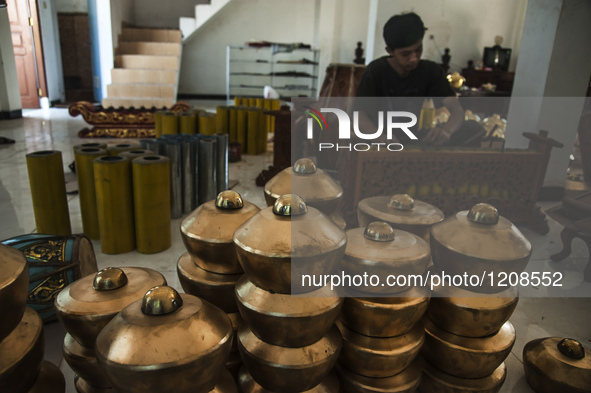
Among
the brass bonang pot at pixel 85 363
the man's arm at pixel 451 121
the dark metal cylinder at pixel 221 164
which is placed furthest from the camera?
the dark metal cylinder at pixel 221 164

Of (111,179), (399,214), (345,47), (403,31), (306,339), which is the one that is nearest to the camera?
(306,339)

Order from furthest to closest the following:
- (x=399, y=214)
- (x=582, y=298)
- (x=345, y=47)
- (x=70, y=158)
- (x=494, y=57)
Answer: (x=494, y=57) < (x=345, y=47) < (x=70, y=158) < (x=582, y=298) < (x=399, y=214)

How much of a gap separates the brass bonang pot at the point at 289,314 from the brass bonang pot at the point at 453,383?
1.24 ft

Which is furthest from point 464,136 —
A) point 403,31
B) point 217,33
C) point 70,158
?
point 217,33

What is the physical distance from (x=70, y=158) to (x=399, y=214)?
11.9 ft

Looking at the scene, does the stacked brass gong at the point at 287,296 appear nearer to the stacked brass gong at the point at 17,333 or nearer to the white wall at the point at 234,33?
the stacked brass gong at the point at 17,333

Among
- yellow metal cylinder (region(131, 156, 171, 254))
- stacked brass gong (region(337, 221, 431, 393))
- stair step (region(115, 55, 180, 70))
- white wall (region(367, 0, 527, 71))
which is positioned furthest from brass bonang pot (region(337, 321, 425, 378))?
white wall (region(367, 0, 527, 71))

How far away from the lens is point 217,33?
8820 millimetres

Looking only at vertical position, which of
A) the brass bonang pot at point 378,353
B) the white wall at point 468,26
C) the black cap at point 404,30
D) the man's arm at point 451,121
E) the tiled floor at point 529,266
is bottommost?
the tiled floor at point 529,266

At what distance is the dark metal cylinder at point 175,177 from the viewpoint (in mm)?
2285

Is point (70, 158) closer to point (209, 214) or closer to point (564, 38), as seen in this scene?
point (209, 214)

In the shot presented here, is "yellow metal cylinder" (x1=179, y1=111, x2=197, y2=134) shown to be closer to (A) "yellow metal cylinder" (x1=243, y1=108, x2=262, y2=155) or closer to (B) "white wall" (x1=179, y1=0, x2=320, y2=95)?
(A) "yellow metal cylinder" (x1=243, y1=108, x2=262, y2=155)

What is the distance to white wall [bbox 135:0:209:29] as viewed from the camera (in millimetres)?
8578

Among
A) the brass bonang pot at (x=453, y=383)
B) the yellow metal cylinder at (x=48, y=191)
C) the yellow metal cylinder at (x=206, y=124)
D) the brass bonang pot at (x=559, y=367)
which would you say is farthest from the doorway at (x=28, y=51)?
the brass bonang pot at (x=559, y=367)
